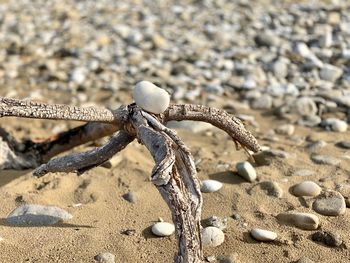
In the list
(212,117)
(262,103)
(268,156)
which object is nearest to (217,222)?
(212,117)

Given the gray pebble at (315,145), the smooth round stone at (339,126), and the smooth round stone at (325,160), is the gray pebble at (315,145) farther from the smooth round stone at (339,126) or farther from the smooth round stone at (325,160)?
the smooth round stone at (339,126)

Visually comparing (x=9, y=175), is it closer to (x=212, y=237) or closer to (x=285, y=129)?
(x=212, y=237)

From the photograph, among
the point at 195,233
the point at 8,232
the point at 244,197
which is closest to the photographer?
the point at 195,233

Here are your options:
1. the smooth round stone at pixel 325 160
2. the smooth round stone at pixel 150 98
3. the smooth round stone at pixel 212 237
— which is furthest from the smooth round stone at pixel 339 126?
the smooth round stone at pixel 150 98

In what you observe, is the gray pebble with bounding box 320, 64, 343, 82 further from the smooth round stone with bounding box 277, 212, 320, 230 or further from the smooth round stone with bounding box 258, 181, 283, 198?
the smooth round stone with bounding box 277, 212, 320, 230

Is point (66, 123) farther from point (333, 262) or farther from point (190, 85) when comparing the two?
point (333, 262)

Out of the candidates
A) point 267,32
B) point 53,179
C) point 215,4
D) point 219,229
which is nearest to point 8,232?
point 53,179
